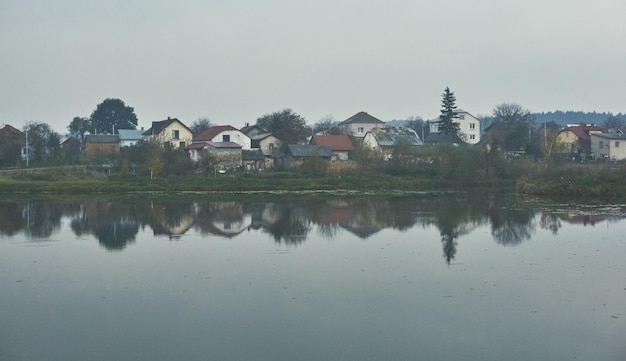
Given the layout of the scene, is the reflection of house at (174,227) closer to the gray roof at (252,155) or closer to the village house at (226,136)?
the gray roof at (252,155)

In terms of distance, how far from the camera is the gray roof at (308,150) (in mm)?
41062

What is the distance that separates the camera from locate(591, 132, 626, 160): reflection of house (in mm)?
45031

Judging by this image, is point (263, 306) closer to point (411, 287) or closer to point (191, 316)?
point (191, 316)

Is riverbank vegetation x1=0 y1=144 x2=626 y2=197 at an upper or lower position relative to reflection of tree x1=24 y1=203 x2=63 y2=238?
upper

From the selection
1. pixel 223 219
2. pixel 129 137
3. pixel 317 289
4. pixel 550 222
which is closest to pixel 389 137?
pixel 129 137

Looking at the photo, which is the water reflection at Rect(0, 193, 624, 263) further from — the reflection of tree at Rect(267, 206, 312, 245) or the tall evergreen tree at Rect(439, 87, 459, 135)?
the tall evergreen tree at Rect(439, 87, 459, 135)

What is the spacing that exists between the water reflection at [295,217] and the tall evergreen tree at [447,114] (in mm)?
23941

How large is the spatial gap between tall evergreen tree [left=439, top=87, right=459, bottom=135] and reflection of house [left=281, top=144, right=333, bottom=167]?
1326 cm

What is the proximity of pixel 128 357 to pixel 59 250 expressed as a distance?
8.34m

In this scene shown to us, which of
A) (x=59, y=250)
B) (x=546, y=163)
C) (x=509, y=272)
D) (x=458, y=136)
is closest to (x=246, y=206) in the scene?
(x=59, y=250)

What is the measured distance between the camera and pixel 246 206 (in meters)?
25.6

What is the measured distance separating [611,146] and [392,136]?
14.5 meters

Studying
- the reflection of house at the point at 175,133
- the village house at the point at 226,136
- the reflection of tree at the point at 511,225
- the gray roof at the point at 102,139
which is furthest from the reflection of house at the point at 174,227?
the gray roof at the point at 102,139

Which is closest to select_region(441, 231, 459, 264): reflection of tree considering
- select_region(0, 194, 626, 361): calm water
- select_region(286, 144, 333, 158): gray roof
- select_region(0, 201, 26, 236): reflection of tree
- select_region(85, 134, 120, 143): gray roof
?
select_region(0, 194, 626, 361): calm water
